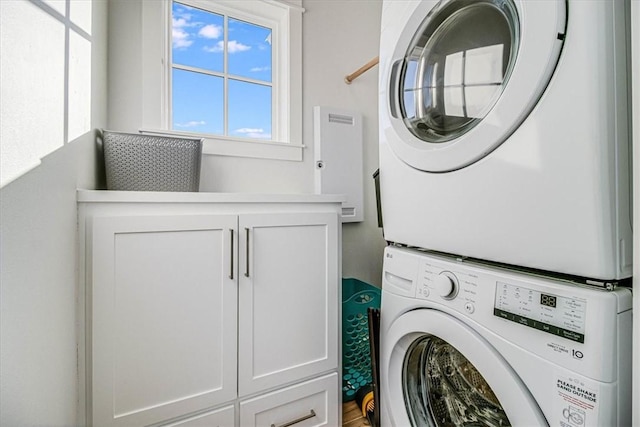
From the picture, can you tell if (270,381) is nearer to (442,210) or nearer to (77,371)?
(77,371)

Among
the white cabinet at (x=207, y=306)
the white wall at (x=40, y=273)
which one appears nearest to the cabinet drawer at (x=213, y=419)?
the white cabinet at (x=207, y=306)

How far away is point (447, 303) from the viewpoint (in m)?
0.74

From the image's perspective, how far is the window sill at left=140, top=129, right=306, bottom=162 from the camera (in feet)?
4.82

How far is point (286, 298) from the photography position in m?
1.20

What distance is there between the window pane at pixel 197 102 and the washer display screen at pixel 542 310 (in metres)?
1.47

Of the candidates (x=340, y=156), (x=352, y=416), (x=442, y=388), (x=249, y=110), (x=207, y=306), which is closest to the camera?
(x=442, y=388)

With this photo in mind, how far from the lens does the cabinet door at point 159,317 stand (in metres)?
0.92

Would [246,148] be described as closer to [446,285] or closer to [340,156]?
[340,156]

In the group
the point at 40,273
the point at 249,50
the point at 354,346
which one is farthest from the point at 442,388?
the point at 249,50

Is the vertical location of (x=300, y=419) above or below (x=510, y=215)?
below

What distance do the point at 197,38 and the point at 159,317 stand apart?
4.51 feet

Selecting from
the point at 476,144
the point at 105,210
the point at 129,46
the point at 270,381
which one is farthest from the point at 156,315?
the point at 129,46

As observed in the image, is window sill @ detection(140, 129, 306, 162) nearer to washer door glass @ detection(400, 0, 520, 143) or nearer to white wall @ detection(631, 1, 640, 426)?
washer door glass @ detection(400, 0, 520, 143)

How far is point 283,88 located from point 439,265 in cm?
136
